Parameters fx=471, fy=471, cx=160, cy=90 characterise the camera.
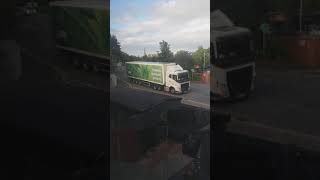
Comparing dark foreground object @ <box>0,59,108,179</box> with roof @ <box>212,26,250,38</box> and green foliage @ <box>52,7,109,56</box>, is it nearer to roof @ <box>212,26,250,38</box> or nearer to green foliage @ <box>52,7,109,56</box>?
green foliage @ <box>52,7,109,56</box>

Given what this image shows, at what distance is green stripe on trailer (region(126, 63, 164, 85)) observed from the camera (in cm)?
261

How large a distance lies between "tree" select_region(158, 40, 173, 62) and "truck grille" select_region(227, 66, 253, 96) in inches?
13.4

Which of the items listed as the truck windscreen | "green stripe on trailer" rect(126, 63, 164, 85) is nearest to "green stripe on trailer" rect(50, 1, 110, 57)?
"green stripe on trailer" rect(126, 63, 164, 85)

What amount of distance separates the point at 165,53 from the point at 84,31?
1.77ft

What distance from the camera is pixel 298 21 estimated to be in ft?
7.74

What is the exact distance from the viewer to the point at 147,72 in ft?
8.64

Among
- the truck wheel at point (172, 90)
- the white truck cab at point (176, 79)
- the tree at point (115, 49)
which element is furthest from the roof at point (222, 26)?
the tree at point (115, 49)

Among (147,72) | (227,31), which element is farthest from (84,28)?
(227,31)

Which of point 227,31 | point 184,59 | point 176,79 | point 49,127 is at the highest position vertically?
point 227,31

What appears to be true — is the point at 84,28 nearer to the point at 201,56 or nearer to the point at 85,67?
the point at 85,67

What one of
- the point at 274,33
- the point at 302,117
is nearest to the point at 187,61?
the point at 274,33

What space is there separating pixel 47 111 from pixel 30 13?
0.64 m

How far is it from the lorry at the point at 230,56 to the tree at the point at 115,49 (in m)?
0.56

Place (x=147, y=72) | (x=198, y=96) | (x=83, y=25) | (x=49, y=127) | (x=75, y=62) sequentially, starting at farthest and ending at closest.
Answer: (x=49, y=127) < (x=75, y=62) < (x=83, y=25) < (x=147, y=72) < (x=198, y=96)
